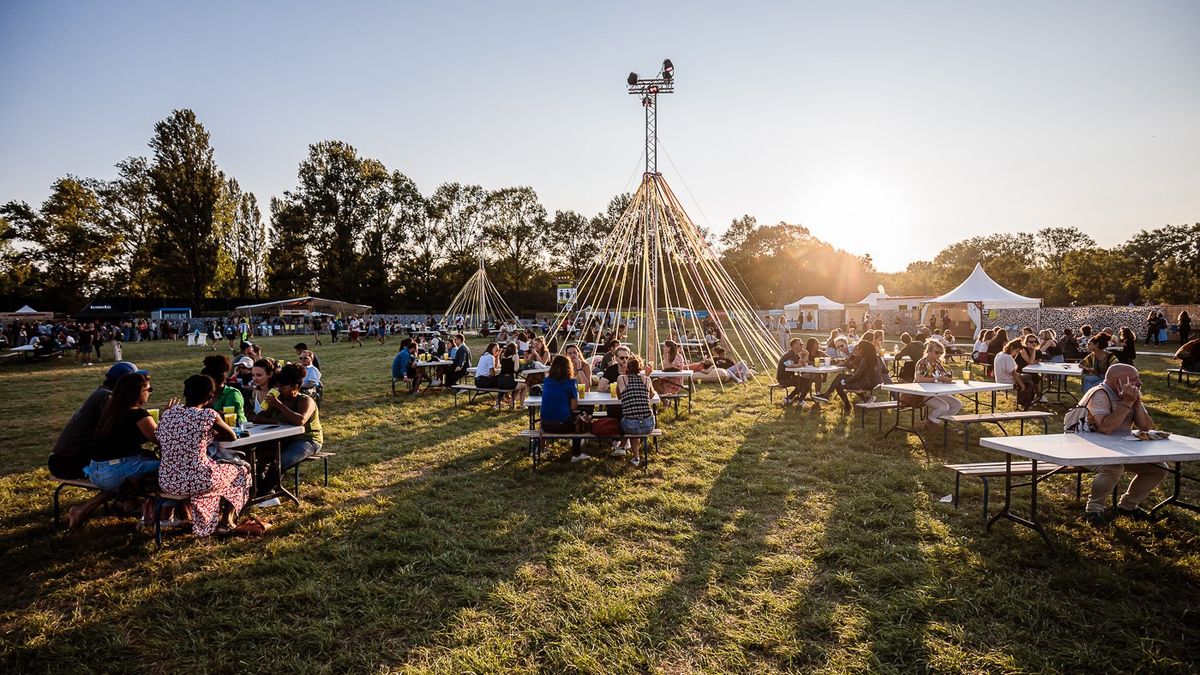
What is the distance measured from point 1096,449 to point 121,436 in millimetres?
7534

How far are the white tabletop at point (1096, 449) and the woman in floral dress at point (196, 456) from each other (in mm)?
5948

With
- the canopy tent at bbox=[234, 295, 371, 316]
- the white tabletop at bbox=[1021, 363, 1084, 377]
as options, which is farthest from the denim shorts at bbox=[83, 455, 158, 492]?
the canopy tent at bbox=[234, 295, 371, 316]

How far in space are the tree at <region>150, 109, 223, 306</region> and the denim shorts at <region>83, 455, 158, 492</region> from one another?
43852mm

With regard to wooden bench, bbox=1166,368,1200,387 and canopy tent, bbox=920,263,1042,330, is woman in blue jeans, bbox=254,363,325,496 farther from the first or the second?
canopy tent, bbox=920,263,1042,330

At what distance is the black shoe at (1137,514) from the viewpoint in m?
4.62

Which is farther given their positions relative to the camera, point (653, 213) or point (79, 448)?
point (653, 213)

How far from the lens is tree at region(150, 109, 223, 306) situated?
38219 millimetres

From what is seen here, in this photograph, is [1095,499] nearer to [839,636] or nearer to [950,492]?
[950,492]

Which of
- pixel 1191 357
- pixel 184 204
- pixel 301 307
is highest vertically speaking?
pixel 184 204

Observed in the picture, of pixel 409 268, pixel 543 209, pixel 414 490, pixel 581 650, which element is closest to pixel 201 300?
pixel 409 268

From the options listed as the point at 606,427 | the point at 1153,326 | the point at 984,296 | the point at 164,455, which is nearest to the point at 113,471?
the point at 164,455

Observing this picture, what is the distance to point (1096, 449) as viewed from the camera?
392cm

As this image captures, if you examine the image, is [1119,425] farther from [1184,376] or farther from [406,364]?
[1184,376]

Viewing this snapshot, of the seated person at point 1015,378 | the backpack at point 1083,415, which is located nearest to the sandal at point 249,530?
the backpack at point 1083,415
